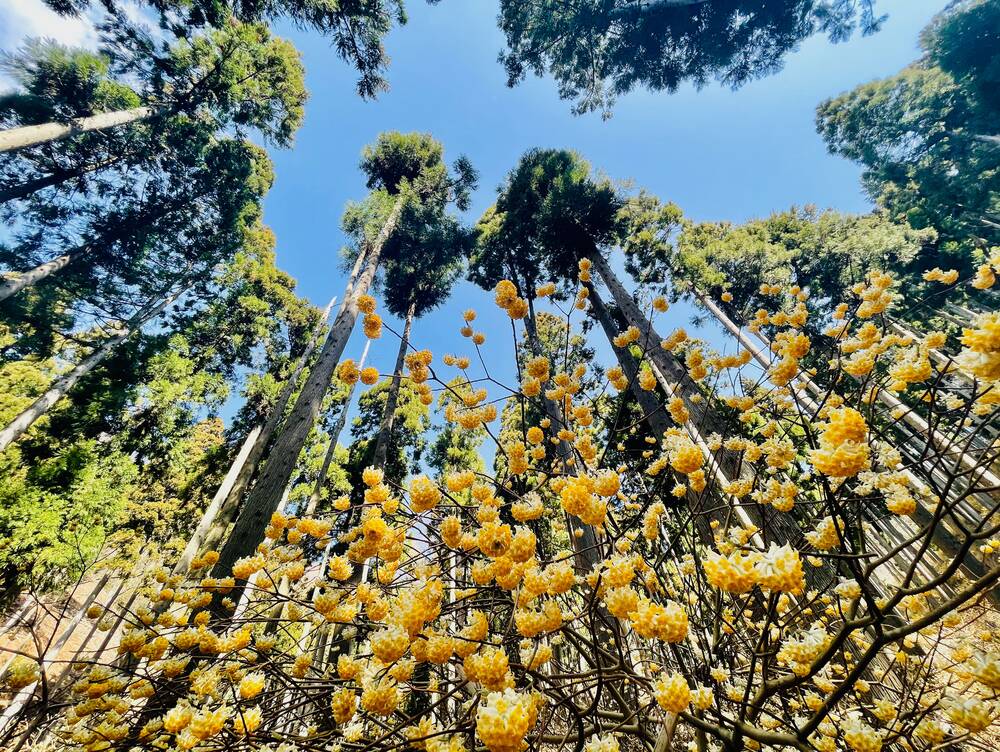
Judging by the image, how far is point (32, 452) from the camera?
8117 mm

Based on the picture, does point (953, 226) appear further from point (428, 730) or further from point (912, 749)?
point (428, 730)

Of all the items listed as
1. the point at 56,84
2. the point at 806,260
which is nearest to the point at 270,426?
the point at 56,84

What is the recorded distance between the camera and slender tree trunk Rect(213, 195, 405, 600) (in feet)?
10.3

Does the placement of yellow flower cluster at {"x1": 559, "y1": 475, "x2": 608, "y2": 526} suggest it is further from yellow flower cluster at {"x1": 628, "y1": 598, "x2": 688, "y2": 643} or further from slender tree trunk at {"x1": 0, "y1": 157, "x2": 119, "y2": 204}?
slender tree trunk at {"x1": 0, "y1": 157, "x2": 119, "y2": 204}

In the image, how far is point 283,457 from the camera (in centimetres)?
396

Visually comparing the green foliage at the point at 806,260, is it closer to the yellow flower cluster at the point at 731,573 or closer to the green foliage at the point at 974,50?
the green foliage at the point at 974,50

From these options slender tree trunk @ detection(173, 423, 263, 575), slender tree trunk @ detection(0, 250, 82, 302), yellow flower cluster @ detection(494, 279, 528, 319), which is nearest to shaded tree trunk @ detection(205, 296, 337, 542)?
slender tree trunk @ detection(173, 423, 263, 575)

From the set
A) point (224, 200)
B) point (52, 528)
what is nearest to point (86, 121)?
point (224, 200)

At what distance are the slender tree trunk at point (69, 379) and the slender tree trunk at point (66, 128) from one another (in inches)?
182

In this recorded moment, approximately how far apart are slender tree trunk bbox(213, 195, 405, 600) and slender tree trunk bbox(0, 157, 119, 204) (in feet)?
23.1

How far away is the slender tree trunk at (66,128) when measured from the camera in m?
5.55

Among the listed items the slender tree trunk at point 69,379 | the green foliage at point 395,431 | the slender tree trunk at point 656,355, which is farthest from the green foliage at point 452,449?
the slender tree trunk at point 69,379

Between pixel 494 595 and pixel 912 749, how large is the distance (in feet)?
4.77

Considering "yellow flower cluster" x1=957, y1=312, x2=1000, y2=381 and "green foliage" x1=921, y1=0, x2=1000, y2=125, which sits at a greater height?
"green foliage" x1=921, y1=0, x2=1000, y2=125
